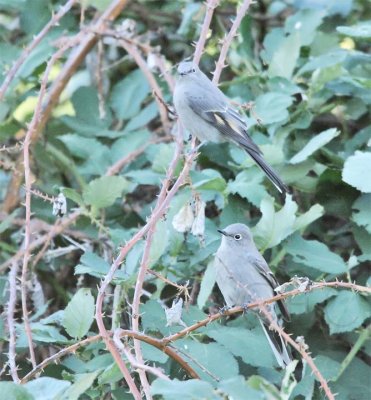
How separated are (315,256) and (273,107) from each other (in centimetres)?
87

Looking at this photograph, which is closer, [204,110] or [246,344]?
[246,344]

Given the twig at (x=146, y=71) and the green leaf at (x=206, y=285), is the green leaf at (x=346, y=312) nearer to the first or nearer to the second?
the green leaf at (x=206, y=285)

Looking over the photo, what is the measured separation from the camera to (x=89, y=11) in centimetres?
552

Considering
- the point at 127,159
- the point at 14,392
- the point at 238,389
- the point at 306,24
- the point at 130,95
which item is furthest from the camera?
the point at 130,95

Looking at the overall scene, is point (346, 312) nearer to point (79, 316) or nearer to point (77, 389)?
point (79, 316)

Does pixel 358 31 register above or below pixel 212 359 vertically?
above

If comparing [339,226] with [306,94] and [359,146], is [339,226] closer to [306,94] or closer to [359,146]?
[359,146]

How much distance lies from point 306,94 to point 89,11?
1.65 meters

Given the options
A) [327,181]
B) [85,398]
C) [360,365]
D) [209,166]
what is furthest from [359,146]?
[85,398]

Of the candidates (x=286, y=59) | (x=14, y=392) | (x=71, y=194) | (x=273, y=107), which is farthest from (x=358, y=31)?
(x=14, y=392)

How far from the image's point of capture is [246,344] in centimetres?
344

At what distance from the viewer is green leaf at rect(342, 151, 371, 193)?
12.3 feet

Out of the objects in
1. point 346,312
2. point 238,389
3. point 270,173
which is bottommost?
point 346,312

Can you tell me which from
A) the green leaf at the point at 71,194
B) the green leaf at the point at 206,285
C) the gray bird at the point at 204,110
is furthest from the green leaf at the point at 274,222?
the green leaf at the point at 71,194
